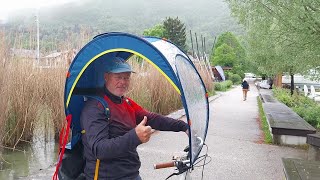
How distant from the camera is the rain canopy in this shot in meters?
2.63

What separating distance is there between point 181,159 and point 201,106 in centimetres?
73

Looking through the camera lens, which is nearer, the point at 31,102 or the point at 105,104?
the point at 105,104

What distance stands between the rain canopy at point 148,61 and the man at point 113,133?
174 mm

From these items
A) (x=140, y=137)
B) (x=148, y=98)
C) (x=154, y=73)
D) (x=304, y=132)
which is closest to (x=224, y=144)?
(x=304, y=132)

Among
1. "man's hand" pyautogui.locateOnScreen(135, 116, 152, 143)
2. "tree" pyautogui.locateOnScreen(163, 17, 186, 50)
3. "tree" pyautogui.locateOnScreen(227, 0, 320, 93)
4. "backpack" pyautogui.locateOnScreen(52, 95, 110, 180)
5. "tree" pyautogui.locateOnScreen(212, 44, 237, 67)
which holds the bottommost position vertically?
"backpack" pyautogui.locateOnScreen(52, 95, 110, 180)

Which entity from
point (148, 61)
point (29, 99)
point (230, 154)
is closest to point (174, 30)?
point (230, 154)

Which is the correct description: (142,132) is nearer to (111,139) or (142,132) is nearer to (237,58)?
(111,139)

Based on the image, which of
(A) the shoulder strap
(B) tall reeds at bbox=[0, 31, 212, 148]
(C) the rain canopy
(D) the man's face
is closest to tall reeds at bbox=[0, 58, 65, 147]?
(B) tall reeds at bbox=[0, 31, 212, 148]

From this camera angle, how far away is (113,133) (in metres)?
2.55

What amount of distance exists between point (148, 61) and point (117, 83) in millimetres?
277

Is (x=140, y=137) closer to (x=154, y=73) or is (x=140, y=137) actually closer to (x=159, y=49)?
(x=159, y=49)

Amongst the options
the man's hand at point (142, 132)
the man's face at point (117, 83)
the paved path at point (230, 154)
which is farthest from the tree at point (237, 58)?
the man's hand at point (142, 132)

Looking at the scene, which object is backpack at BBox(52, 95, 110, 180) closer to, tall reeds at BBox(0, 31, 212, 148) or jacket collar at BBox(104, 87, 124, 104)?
jacket collar at BBox(104, 87, 124, 104)

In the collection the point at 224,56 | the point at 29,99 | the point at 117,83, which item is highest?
the point at 224,56
